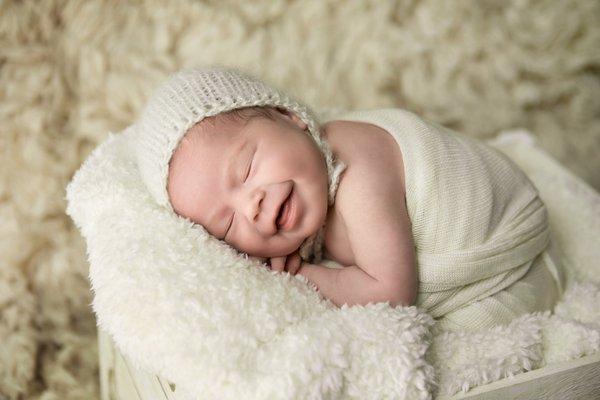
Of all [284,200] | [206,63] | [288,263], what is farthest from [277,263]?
[206,63]

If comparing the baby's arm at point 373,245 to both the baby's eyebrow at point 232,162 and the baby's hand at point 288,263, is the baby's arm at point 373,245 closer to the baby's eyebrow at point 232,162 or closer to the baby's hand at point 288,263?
the baby's hand at point 288,263

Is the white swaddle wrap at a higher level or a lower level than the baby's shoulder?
lower

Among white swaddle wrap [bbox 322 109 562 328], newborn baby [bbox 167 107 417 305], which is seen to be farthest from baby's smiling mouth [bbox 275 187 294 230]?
white swaddle wrap [bbox 322 109 562 328]

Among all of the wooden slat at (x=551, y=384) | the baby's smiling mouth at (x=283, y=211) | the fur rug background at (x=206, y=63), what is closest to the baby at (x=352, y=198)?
the baby's smiling mouth at (x=283, y=211)

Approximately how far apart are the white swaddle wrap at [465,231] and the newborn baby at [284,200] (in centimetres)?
5

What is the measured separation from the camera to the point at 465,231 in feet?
3.54

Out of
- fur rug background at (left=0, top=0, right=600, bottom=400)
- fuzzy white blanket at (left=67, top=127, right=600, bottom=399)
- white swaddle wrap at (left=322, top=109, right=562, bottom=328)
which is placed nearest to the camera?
fuzzy white blanket at (left=67, top=127, right=600, bottom=399)

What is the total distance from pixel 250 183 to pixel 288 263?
0.18m

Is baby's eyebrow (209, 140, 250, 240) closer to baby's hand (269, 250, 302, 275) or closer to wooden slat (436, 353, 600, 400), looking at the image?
baby's hand (269, 250, 302, 275)

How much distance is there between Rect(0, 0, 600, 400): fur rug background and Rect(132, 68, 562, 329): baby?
21.6 inches

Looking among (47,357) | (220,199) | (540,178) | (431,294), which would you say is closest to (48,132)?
(47,357)

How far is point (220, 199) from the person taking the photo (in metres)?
1.00

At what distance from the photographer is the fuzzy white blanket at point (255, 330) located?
82 centimetres

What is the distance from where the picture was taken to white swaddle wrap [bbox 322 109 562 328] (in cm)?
108
